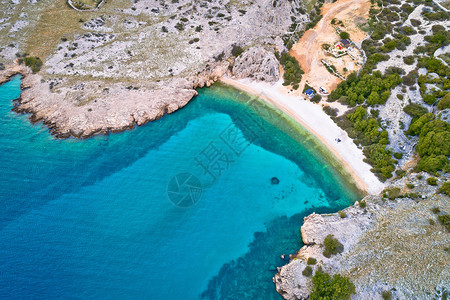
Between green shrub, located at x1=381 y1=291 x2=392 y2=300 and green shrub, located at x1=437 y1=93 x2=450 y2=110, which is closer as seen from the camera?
green shrub, located at x1=381 y1=291 x2=392 y2=300

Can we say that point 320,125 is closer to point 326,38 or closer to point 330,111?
point 330,111

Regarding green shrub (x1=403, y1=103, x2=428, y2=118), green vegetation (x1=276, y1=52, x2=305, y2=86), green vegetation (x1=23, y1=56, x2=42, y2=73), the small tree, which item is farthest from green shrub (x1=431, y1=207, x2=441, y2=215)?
green vegetation (x1=23, y1=56, x2=42, y2=73)

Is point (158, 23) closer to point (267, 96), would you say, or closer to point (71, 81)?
point (71, 81)

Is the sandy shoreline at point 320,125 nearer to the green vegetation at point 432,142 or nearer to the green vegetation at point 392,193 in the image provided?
the green vegetation at point 392,193

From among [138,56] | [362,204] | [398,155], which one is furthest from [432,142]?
[138,56]

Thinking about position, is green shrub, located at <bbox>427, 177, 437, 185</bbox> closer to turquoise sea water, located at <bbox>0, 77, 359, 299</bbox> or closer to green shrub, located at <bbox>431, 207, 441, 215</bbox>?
green shrub, located at <bbox>431, 207, 441, 215</bbox>

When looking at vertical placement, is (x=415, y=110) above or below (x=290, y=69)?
below
